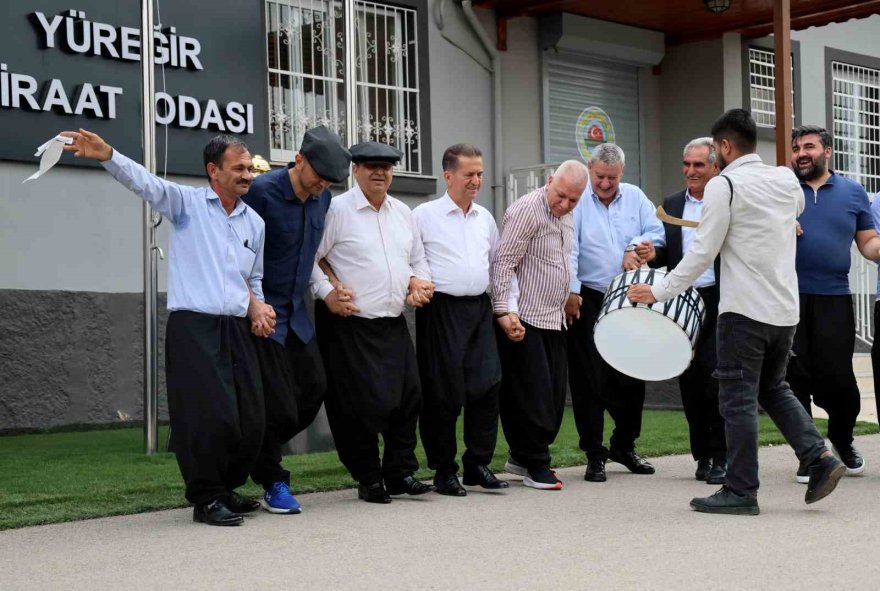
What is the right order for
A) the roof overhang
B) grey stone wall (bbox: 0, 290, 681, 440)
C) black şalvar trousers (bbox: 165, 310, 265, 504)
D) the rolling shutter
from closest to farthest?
black şalvar trousers (bbox: 165, 310, 265, 504)
grey stone wall (bbox: 0, 290, 681, 440)
the roof overhang
the rolling shutter

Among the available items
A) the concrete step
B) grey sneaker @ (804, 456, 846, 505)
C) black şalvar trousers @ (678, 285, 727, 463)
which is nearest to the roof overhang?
the concrete step

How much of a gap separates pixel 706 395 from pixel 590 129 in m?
8.63

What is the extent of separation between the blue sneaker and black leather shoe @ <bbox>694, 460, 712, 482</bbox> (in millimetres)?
2486

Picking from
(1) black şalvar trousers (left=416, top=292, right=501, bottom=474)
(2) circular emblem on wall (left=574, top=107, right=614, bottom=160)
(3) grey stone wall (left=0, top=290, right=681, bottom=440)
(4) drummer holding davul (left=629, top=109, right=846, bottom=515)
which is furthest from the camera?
(2) circular emblem on wall (left=574, top=107, right=614, bottom=160)

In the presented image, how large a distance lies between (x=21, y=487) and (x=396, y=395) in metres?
2.23

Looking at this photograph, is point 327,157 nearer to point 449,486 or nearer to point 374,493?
point 374,493

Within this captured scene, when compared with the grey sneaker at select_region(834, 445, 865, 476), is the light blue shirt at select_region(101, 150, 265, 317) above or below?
above

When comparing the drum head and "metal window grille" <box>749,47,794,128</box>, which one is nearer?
the drum head

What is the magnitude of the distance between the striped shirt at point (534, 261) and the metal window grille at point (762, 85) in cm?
1072

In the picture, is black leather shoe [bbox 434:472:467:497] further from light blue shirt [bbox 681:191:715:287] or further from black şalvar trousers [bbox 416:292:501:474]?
light blue shirt [bbox 681:191:715:287]

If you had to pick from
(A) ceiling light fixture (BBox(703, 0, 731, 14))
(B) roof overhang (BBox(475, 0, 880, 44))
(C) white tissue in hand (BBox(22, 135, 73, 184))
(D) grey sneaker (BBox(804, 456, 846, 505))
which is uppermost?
(B) roof overhang (BBox(475, 0, 880, 44))

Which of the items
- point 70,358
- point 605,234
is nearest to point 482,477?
point 605,234

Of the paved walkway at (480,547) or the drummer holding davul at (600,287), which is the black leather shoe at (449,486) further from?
the drummer holding davul at (600,287)

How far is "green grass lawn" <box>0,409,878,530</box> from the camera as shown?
21.9 feet
